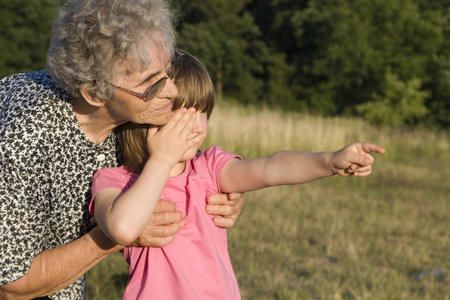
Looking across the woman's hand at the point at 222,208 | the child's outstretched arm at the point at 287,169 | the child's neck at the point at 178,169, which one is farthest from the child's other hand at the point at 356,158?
the child's neck at the point at 178,169

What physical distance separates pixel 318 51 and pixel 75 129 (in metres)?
29.5

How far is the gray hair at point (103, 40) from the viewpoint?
2006 millimetres

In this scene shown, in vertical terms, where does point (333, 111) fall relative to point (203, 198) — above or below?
below

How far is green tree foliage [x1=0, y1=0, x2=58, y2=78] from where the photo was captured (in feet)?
74.5

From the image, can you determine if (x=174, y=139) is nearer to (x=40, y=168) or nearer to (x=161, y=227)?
(x=161, y=227)

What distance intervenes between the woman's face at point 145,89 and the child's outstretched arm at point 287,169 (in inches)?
15.2

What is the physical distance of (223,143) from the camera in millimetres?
11719

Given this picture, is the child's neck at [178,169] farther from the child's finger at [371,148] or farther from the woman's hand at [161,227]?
the child's finger at [371,148]

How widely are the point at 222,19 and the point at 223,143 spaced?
18764 mm

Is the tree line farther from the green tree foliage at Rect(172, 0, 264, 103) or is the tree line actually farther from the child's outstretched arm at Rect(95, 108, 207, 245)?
the child's outstretched arm at Rect(95, 108, 207, 245)

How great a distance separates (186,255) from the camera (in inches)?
84.4

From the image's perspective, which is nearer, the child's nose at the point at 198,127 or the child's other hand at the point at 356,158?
the child's other hand at the point at 356,158

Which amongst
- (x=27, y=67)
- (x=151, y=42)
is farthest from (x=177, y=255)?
(x=27, y=67)

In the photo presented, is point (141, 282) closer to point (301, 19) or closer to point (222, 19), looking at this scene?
point (222, 19)
